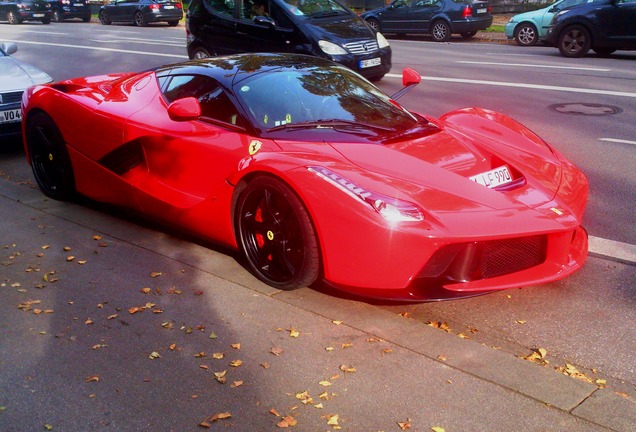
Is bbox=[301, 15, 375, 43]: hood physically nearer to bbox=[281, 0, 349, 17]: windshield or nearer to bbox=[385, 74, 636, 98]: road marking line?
bbox=[281, 0, 349, 17]: windshield

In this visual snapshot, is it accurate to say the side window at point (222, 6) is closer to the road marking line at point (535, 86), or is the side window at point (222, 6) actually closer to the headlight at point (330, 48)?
the headlight at point (330, 48)

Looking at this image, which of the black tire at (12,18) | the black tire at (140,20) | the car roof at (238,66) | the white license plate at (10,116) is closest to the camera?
the car roof at (238,66)

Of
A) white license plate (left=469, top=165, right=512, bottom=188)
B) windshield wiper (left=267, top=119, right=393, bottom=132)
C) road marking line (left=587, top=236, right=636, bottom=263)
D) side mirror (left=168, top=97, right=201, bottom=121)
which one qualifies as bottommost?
road marking line (left=587, top=236, right=636, bottom=263)

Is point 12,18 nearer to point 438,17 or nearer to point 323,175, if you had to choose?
point 438,17

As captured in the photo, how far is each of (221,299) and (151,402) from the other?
1.17 meters

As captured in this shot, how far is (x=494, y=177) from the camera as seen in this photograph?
187 inches

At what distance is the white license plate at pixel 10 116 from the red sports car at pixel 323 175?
210cm

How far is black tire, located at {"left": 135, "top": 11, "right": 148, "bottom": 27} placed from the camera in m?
33.0

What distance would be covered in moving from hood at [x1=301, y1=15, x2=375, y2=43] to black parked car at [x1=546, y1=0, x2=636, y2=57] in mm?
5724

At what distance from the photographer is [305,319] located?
4.32 meters

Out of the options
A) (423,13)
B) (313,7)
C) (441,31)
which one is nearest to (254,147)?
(313,7)

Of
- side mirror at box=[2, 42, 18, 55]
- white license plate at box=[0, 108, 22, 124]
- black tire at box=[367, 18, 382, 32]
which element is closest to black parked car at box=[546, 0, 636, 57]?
black tire at box=[367, 18, 382, 32]

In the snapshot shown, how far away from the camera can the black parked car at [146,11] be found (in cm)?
3253

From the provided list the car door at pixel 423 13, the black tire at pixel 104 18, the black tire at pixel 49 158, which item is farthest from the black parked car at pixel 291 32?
the black tire at pixel 104 18
